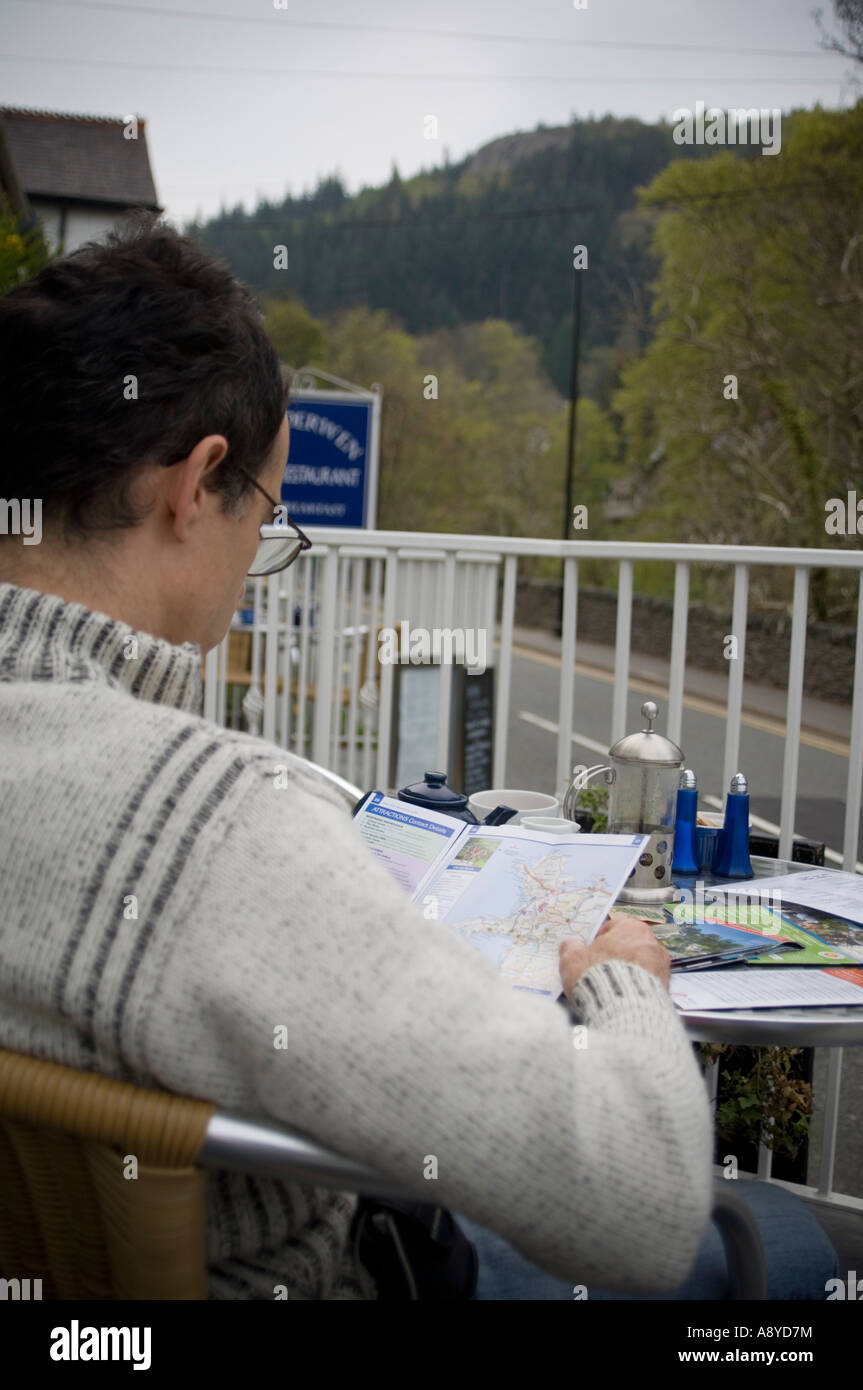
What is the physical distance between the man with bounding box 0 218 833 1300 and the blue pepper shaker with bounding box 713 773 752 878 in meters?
0.85

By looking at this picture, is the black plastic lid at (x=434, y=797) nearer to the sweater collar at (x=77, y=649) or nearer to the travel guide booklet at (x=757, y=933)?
the travel guide booklet at (x=757, y=933)

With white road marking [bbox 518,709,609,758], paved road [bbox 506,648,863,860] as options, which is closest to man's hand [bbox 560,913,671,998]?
paved road [bbox 506,648,863,860]

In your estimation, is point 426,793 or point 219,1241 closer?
point 219,1241

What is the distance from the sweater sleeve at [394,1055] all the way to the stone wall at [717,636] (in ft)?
40.2

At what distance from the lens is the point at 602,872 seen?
4.55ft

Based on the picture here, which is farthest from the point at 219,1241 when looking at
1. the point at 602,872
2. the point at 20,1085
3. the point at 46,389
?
the point at 46,389

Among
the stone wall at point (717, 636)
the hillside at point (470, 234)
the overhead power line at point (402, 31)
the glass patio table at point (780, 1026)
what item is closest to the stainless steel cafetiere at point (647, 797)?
the glass patio table at point (780, 1026)

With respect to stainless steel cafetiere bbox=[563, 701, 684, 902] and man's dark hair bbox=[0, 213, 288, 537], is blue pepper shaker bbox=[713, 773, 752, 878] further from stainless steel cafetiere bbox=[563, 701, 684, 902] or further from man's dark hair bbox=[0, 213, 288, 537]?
man's dark hair bbox=[0, 213, 288, 537]

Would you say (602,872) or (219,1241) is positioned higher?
(602,872)

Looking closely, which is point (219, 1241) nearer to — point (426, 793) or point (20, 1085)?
point (20, 1085)

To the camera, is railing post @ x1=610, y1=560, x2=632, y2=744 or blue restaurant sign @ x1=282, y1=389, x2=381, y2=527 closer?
railing post @ x1=610, y1=560, x2=632, y2=744

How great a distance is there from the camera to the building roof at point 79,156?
2717cm

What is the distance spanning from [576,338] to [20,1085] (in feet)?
68.3

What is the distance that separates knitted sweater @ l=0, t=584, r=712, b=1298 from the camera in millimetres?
769
